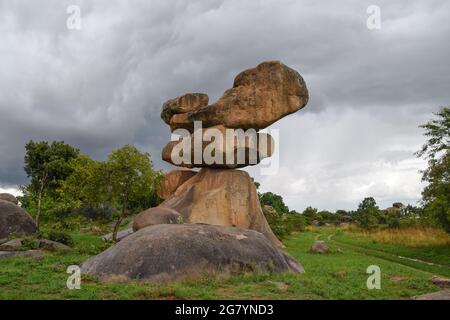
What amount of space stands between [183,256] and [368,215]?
149 ft

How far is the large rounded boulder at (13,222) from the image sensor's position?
24812 millimetres

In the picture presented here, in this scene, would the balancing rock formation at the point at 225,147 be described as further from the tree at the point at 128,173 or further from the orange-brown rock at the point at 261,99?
the tree at the point at 128,173

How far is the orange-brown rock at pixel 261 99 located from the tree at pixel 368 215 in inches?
844

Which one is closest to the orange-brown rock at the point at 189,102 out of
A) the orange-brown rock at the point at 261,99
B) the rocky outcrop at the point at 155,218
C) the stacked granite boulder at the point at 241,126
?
the stacked granite boulder at the point at 241,126

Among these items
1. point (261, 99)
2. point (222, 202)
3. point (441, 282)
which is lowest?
point (441, 282)

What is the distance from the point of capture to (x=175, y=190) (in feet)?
109

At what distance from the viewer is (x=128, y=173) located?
1049 inches

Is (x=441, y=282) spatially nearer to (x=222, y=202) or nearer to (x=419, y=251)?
(x=419, y=251)

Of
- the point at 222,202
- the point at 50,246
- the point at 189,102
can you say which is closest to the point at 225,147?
the point at 222,202

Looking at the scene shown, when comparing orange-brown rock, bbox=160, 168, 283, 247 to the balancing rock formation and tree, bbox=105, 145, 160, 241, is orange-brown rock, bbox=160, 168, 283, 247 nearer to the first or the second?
the balancing rock formation
